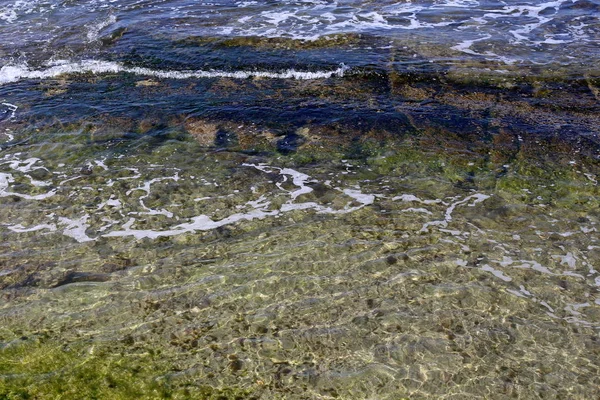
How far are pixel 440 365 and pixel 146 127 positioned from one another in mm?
8191

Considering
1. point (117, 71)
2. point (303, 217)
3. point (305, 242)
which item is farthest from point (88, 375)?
point (117, 71)

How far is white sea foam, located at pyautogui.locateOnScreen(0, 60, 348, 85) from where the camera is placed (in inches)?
539

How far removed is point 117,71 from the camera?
47.0 ft

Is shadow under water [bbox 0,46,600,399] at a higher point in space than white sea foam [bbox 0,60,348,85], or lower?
lower

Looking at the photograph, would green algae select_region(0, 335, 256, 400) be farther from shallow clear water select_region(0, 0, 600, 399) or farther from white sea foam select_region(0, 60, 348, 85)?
white sea foam select_region(0, 60, 348, 85)

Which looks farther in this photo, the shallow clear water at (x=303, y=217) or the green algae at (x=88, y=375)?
the shallow clear water at (x=303, y=217)

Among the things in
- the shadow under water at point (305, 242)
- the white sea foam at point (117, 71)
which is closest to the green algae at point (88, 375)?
the shadow under water at point (305, 242)

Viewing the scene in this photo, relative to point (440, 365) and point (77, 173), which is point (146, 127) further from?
point (440, 365)

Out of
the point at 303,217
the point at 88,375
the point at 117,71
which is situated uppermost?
the point at 117,71

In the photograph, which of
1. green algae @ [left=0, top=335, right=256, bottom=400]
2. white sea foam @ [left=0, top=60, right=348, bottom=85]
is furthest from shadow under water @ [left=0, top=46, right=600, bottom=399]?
white sea foam @ [left=0, top=60, right=348, bottom=85]

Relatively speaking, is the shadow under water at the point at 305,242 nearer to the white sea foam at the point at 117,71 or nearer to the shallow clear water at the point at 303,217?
the shallow clear water at the point at 303,217

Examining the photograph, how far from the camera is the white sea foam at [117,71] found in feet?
44.9

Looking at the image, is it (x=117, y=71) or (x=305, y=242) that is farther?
(x=117, y=71)

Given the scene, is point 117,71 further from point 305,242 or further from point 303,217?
point 305,242
